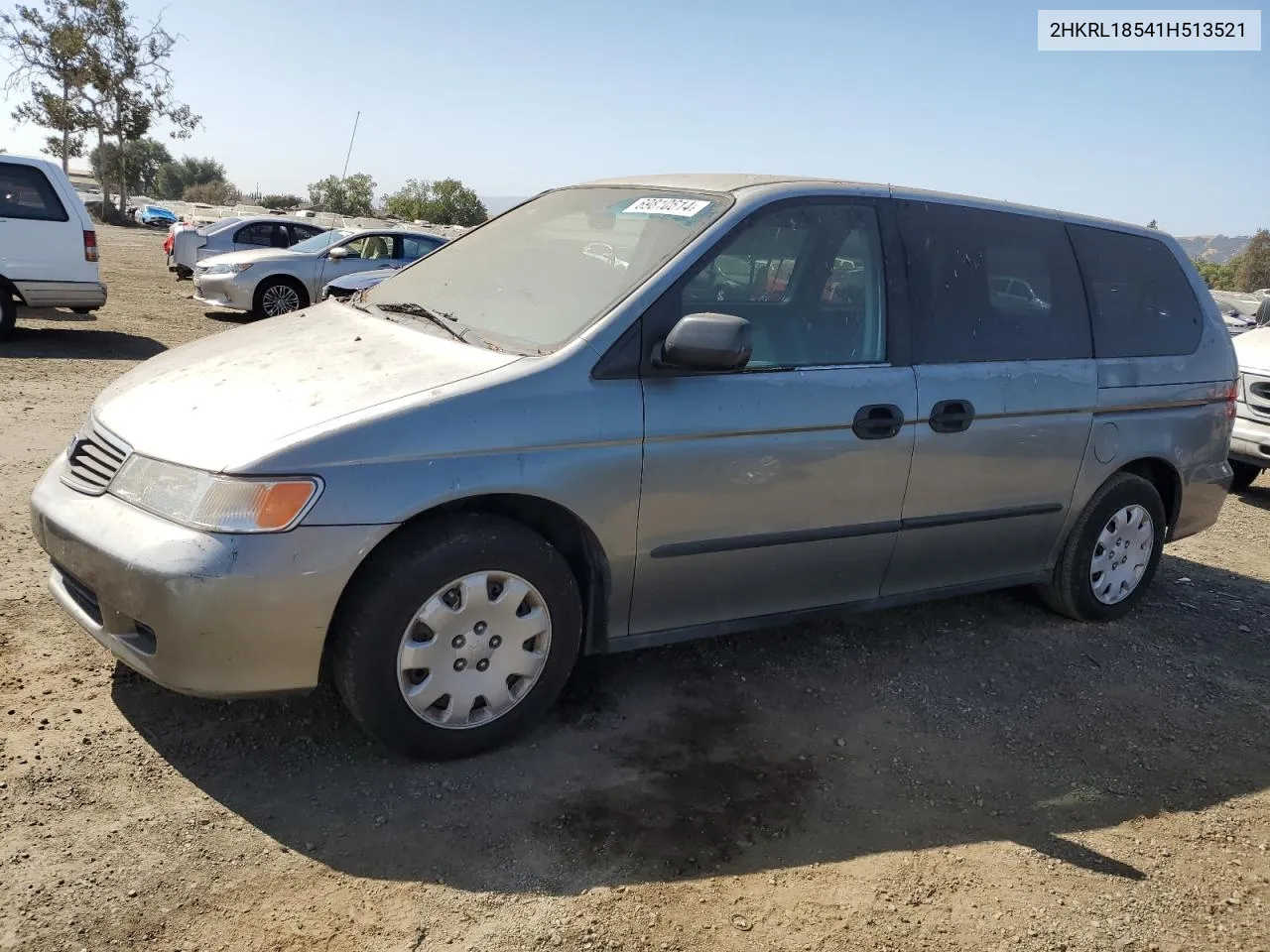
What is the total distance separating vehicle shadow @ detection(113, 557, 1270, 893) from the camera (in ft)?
9.45

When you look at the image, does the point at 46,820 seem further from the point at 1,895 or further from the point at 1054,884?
the point at 1054,884

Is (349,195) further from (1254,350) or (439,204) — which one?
(1254,350)

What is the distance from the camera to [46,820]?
273 cm

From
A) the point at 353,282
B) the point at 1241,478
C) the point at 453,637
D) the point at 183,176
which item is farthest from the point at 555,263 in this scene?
the point at 183,176

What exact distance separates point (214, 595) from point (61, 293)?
9230 millimetres

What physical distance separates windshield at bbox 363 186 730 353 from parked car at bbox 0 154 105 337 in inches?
302

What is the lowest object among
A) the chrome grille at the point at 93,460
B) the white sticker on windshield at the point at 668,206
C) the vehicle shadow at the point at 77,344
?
the vehicle shadow at the point at 77,344

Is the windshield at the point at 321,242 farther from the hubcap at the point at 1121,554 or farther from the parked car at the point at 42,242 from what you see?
the hubcap at the point at 1121,554

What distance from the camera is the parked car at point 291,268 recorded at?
14.0m

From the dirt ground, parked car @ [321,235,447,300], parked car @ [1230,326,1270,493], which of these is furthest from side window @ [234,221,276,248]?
parked car @ [1230,326,1270,493]

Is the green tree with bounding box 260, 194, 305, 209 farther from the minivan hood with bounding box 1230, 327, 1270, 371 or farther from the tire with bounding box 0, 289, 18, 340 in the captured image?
the minivan hood with bounding box 1230, 327, 1270, 371

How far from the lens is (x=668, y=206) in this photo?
3.77 metres

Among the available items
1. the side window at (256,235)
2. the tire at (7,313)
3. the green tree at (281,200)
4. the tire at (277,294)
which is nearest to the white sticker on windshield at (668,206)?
the tire at (7,313)

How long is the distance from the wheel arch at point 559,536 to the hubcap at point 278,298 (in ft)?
39.4
